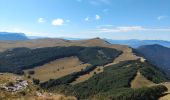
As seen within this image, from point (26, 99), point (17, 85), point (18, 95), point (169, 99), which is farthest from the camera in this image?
point (169, 99)

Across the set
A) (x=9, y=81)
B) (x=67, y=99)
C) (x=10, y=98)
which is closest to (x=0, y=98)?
(x=10, y=98)

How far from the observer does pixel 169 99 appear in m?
188

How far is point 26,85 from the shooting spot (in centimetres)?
5266

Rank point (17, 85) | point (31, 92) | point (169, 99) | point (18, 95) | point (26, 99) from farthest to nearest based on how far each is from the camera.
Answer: point (169, 99)
point (17, 85)
point (31, 92)
point (18, 95)
point (26, 99)

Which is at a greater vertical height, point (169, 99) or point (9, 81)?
point (9, 81)

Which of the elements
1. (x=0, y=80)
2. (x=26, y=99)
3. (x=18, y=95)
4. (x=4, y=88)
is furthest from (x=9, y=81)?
(x=26, y=99)

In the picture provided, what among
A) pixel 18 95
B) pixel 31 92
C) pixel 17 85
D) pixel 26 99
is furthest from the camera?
pixel 17 85

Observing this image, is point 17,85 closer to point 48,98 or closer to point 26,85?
point 26,85

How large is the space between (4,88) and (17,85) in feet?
13.2

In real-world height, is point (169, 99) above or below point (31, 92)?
below

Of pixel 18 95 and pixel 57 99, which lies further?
pixel 18 95

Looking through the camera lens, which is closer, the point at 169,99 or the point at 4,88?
the point at 4,88

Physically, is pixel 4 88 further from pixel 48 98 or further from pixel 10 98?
pixel 48 98

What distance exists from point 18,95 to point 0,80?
11.5m
